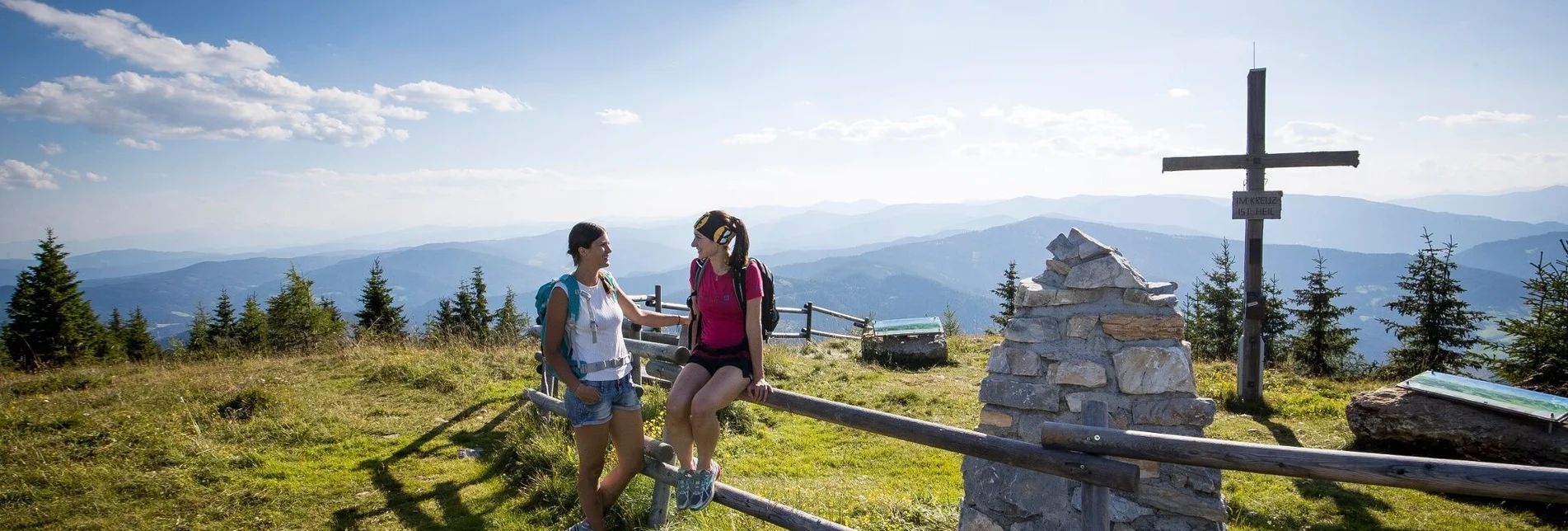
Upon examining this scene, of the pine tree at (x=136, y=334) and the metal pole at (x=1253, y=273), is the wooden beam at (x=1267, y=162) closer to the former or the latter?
the metal pole at (x=1253, y=273)

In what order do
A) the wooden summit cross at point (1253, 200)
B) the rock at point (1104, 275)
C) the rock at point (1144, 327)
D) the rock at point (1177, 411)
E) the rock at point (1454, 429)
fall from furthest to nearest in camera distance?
the wooden summit cross at point (1253, 200)
the rock at point (1454, 429)
the rock at point (1104, 275)
the rock at point (1144, 327)
the rock at point (1177, 411)

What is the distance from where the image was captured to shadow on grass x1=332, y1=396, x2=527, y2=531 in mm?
5371

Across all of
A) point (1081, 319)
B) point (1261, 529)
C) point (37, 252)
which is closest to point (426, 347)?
point (1081, 319)

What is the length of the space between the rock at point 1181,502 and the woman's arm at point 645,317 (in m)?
3.16

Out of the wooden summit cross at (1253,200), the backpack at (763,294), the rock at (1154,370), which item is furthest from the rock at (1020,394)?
the wooden summit cross at (1253,200)

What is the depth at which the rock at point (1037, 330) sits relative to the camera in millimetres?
4539

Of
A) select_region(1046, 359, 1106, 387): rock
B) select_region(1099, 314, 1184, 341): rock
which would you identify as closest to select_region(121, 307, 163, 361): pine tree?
select_region(1046, 359, 1106, 387): rock

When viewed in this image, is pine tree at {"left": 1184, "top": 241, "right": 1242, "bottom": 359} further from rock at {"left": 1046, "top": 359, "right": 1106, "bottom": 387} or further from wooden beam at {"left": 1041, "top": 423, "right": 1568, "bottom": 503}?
wooden beam at {"left": 1041, "top": 423, "right": 1568, "bottom": 503}

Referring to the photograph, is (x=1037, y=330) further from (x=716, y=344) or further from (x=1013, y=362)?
(x=716, y=344)

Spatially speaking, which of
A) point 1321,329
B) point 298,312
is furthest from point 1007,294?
point 298,312

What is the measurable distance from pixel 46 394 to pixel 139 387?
1269mm

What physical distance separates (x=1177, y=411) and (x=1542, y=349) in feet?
26.5

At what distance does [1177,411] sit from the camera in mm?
4184

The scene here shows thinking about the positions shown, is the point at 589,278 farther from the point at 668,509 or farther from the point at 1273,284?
the point at 1273,284
